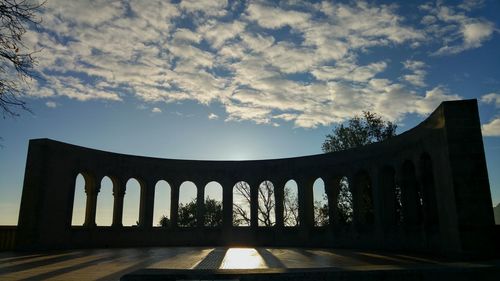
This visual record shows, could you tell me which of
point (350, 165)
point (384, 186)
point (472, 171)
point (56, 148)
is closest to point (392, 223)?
A: point (384, 186)

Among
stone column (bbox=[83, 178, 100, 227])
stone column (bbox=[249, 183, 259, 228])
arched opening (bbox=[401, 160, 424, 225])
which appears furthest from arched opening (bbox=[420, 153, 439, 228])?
stone column (bbox=[83, 178, 100, 227])

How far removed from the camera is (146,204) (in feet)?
96.9

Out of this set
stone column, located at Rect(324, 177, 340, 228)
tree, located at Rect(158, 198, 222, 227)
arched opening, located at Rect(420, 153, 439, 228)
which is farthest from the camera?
tree, located at Rect(158, 198, 222, 227)

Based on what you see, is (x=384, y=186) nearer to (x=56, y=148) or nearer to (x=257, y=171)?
(x=257, y=171)

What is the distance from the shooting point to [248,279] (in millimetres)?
7590

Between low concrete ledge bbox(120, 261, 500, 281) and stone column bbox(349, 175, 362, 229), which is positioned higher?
stone column bbox(349, 175, 362, 229)

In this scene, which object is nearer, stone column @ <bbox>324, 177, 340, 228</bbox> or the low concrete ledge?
the low concrete ledge

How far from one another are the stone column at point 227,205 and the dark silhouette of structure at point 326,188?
8 cm

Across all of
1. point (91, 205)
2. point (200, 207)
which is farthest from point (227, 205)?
point (91, 205)

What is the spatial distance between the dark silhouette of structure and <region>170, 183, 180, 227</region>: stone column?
3.2 inches

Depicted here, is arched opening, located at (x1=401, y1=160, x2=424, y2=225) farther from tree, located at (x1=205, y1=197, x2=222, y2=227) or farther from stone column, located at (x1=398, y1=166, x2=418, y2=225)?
tree, located at (x1=205, y1=197, x2=222, y2=227)

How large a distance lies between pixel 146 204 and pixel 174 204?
7.21ft

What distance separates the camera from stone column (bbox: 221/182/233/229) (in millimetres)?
30359

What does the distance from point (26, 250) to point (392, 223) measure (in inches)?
827
